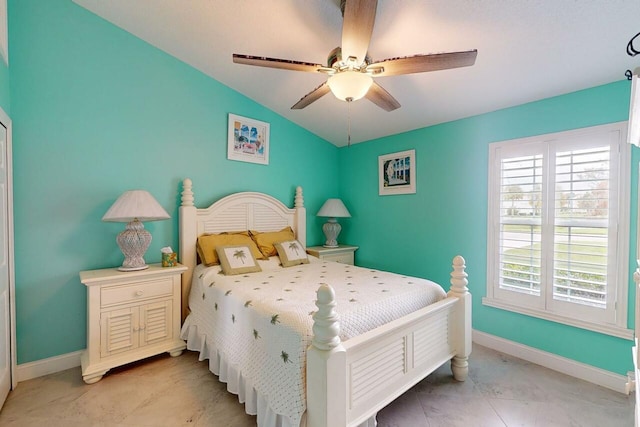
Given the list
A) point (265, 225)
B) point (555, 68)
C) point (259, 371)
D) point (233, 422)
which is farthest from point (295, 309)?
point (555, 68)

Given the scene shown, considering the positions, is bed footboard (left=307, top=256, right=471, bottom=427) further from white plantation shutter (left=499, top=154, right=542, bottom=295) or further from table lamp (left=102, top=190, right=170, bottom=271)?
table lamp (left=102, top=190, right=170, bottom=271)

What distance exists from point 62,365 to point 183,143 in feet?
6.95

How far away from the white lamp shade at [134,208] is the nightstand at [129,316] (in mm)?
456

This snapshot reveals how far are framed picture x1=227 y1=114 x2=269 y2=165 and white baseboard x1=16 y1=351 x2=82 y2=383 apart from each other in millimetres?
2229

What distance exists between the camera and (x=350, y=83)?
63.7 inches

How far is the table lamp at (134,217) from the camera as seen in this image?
2.15 meters

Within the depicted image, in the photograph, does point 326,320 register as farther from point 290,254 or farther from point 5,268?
point 5,268

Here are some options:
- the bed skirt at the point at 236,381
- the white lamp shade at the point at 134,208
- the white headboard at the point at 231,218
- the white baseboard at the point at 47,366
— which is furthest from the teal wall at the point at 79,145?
the bed skirt at the point at 236,381

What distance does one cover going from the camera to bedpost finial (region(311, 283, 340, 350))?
1.27 metres

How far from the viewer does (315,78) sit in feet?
8.59

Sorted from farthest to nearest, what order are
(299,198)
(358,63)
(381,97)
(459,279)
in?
(299,198) → (459,279) → (381,97) → (358,63)

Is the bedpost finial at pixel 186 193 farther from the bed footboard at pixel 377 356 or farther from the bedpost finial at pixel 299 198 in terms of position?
the bed footboard at pixel 377 356

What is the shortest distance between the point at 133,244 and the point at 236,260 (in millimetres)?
830

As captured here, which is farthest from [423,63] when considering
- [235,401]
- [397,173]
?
[235,401]
